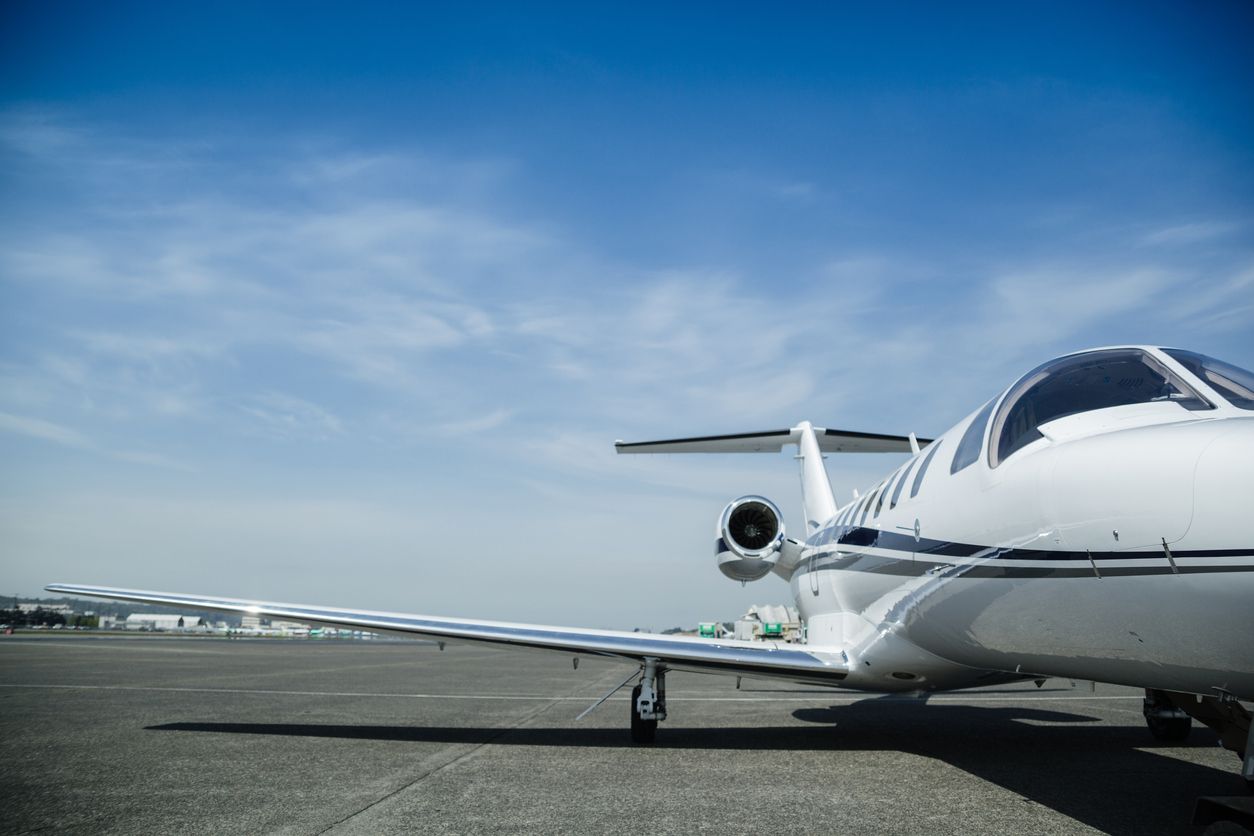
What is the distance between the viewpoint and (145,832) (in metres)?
3.93

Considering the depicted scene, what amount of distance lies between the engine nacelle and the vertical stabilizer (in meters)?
0.87

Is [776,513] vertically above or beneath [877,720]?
above

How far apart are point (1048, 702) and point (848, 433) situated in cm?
580

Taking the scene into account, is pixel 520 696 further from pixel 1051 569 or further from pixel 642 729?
pixel 1051 569

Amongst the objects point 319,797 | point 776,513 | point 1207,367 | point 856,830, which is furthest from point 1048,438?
point 776,513

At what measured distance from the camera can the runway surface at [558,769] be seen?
432 cm

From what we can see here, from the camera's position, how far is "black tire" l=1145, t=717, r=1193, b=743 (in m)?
7.56

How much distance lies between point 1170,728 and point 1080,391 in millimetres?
5365

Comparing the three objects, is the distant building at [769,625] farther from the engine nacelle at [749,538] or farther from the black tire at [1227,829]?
the black tire at [1227,829]

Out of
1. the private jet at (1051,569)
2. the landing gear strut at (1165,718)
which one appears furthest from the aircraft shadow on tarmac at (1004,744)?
the private jet at (1051,569)

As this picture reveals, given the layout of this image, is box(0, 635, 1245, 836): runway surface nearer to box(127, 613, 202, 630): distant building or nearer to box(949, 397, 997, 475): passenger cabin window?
box(949, 397, 997, 475): passenger cabin window

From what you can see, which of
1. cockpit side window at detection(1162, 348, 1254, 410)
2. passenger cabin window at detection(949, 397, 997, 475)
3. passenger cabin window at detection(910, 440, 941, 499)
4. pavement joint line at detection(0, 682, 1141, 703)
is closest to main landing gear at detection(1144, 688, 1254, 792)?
cockpit side window at detection(1162, 348, 1254, 410)

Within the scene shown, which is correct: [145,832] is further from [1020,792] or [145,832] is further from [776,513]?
[776,513]

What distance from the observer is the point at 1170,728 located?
25.2 feet
